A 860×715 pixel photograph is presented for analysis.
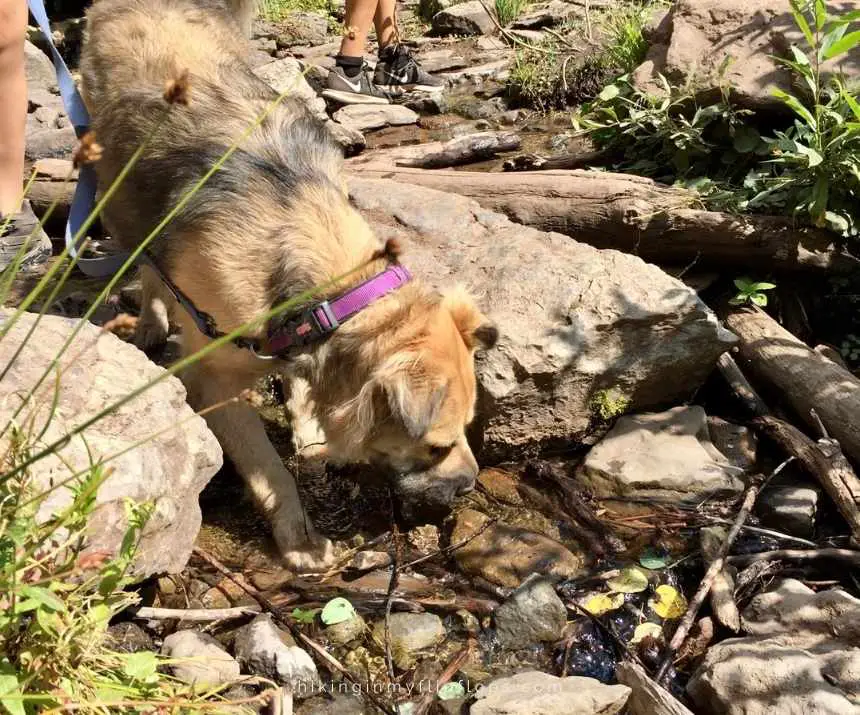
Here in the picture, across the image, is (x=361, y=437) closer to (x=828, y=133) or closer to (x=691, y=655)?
(x=691, y=655)

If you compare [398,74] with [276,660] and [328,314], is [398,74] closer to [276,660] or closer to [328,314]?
[328,314]

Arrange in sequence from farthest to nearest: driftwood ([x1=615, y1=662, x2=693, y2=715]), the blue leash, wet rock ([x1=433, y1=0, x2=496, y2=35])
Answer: wet rock ([x1=433, y1=0, x2=496, y2=35])
the blue leash
driftwood ([x1=615, y1=662, x2=693, y2=715])

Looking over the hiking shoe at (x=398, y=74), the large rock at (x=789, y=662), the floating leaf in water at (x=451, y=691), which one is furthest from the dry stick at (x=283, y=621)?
the hiking shoe at (x=398, y=74)

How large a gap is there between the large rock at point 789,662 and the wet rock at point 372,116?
630 centimetres

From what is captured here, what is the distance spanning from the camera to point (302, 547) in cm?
406

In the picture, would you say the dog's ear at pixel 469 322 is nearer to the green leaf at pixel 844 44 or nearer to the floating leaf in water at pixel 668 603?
the floating leaf in water at pixel 668 603

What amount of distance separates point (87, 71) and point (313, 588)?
10.2ft

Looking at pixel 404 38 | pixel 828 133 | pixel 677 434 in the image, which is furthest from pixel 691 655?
pixel 404 38

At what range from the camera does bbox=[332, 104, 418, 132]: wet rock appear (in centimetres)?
851

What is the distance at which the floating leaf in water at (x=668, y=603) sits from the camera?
366 cm

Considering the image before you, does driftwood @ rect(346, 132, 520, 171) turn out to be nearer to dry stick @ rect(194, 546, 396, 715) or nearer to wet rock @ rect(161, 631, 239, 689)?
dry stick @ rect(194, 546, 396, 715)

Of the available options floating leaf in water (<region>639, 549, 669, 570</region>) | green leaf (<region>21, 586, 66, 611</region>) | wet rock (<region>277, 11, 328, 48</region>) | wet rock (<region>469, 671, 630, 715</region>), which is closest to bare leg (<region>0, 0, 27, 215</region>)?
green leaf (<region>21, 586, 66, 611</region>)

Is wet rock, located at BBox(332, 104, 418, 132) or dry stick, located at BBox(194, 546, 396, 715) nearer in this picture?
dry stick, located at BBox(194, 546, 396, 715)

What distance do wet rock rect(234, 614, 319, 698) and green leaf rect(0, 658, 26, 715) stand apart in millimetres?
1205
